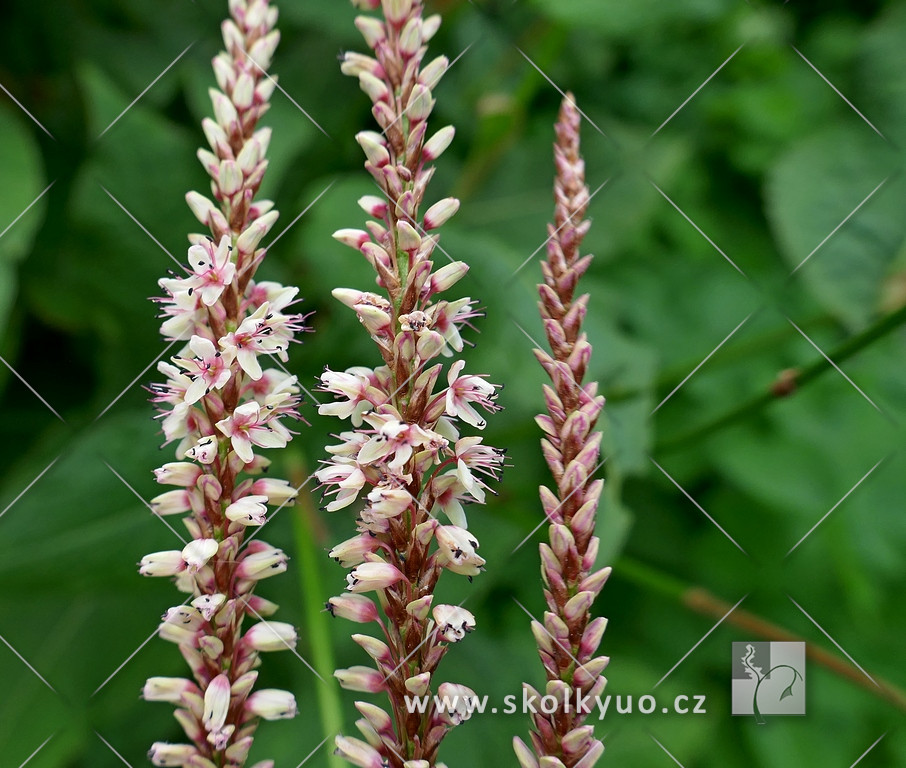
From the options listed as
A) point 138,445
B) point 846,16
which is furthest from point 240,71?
point 846,16

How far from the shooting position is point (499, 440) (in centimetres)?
98

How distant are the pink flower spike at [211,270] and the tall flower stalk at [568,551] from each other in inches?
6.7

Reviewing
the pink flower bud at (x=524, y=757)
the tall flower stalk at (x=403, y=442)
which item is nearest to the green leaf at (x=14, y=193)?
the tall flower stalk at (x=403, y=442)

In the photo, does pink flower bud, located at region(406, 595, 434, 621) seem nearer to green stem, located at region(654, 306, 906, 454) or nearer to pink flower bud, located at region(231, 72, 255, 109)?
pink flower bud, located at region(231, 72, 255, 109)

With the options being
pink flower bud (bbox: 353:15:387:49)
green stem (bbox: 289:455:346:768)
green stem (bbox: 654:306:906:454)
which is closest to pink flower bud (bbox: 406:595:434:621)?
green stem (bbox: 289:455:346:768)

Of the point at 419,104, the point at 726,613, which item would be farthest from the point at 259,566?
the point at 726,613

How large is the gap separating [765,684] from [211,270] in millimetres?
518

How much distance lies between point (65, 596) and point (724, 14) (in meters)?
1.05

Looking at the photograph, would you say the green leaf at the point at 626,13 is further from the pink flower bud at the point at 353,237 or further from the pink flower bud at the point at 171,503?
the pink flower bud at the point at 171,503

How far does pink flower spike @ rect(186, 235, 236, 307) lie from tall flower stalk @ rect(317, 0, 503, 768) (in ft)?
0.21

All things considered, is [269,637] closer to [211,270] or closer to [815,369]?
[211,270]

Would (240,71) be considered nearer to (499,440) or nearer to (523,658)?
(499,440)

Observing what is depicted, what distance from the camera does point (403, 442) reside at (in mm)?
419

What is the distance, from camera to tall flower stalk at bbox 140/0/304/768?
44 cm
